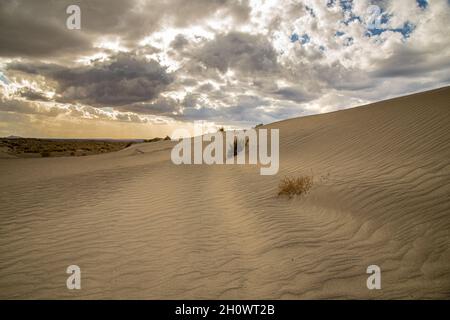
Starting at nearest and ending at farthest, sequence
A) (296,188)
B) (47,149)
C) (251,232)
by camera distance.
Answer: (251,232) < (296,188) < (47,149)

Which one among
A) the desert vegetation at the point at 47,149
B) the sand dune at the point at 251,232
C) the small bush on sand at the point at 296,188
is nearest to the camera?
the sand dune at the point at 251,232

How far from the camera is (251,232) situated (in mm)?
4641

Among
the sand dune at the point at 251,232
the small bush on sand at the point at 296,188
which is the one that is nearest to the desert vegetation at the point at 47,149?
the sand dune at the point at 251,232

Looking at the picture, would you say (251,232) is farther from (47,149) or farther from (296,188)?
(47,149)

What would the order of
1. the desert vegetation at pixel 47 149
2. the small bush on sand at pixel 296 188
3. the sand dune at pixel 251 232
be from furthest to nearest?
the desert vegetation at pixel 47 149
the small bush on sand at pixel 296 188
the sand dune at pixel 251 232

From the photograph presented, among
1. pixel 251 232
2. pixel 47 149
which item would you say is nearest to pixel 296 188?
pixel 251 232

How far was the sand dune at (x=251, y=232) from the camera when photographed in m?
3.14

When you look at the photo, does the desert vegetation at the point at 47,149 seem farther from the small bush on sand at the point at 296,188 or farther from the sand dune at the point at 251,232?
the small bush on sand at the point at 296,188

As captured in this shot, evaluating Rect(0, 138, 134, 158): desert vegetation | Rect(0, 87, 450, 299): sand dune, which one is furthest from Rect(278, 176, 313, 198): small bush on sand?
Rect(0, 138, 134, 158): desert vegetation

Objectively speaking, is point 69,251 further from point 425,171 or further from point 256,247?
point 425,171

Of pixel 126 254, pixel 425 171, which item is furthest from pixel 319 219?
pixel 126 254

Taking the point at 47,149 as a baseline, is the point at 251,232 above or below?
below

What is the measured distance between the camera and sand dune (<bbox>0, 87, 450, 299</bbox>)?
314cm
